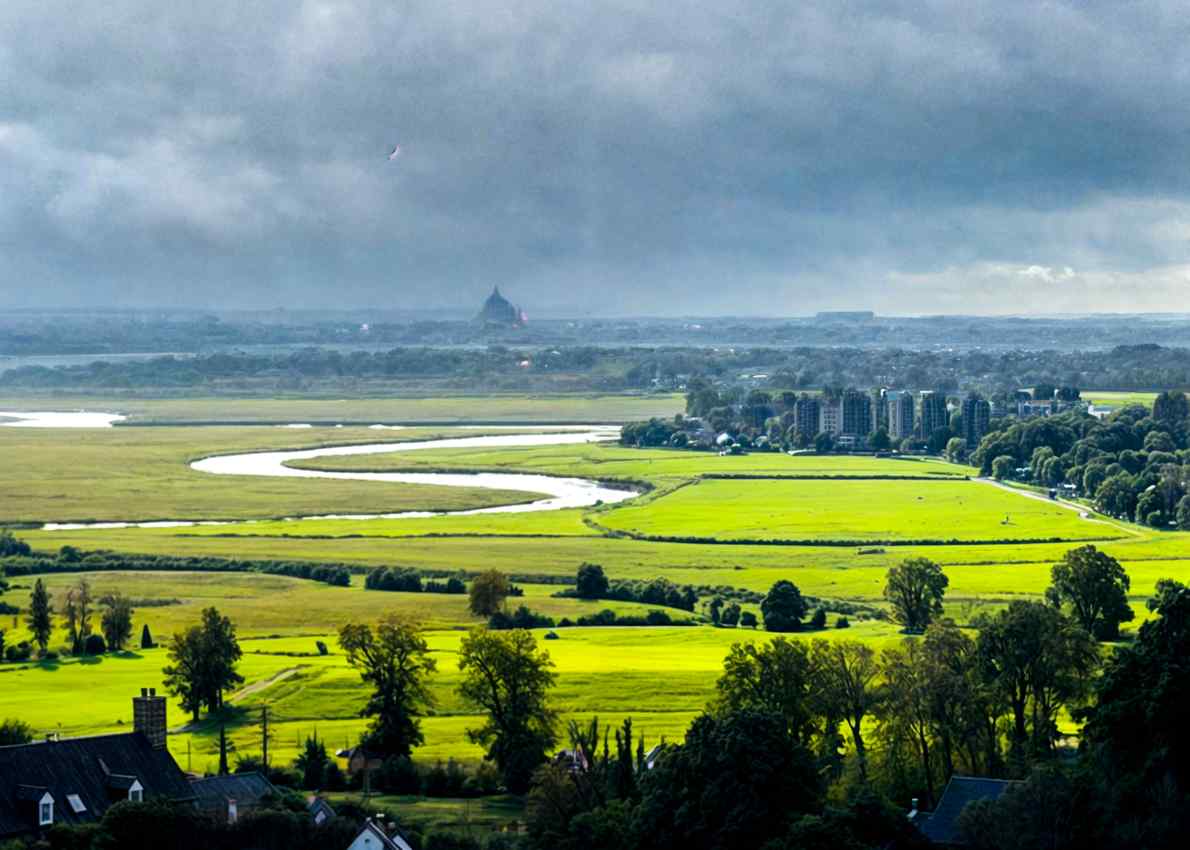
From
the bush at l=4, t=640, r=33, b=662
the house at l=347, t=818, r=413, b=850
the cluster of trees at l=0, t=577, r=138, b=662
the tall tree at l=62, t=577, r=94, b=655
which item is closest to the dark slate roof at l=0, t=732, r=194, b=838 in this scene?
the house at l=347, t=818, r=413, b=850

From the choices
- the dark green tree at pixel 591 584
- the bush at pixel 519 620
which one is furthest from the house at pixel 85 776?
the dark green tree at pixel 591 584

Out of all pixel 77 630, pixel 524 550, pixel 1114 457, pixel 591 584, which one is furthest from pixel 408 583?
pixel 1114 457

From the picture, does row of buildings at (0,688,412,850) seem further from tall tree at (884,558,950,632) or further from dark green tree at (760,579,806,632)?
tall tree at (884,558,950,632)

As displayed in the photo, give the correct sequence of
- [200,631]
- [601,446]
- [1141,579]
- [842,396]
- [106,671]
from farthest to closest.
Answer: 1. [842,396]
2. [601,446]
3. [1141,579]
4. [106,671]
5. [200,631]

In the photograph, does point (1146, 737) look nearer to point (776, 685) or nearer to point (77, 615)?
point (776, 685)

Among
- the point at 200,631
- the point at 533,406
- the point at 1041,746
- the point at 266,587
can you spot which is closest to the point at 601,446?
the point at 533,406

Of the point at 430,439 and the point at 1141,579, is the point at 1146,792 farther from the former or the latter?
the point at 430,439
